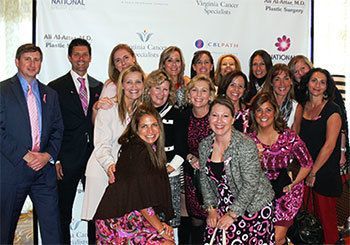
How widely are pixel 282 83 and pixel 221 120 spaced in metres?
1.26

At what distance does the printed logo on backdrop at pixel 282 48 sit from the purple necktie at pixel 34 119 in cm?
278

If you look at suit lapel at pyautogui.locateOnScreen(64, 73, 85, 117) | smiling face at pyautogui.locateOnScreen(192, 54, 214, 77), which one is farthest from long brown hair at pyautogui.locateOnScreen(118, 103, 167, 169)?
smiling face at pyautogui.locateOnScreen(192, 54, 214, 77)

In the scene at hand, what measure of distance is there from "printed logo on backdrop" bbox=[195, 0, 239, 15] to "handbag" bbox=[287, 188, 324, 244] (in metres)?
2.34

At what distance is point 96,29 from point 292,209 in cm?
261

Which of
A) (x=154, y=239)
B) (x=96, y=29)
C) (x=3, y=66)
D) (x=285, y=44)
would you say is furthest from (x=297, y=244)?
(x=3, y=66)

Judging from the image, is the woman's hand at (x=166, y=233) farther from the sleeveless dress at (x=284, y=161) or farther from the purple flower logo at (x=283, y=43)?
the purple flower logo at (x=283, y=43)

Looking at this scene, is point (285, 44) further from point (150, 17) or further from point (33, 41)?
point (33, 41)

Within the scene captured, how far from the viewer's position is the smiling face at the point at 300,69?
4914mm

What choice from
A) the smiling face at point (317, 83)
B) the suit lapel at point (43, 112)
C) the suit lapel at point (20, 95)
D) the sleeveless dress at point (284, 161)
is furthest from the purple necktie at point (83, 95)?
the smiling face at point (317, 83)

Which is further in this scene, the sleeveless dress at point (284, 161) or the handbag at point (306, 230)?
the handbag at point (306, 230)

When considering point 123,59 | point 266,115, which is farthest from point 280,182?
point 123,59

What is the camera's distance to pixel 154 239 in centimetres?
336

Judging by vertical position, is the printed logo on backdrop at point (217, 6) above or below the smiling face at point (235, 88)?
above

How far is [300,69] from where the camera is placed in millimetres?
4926
